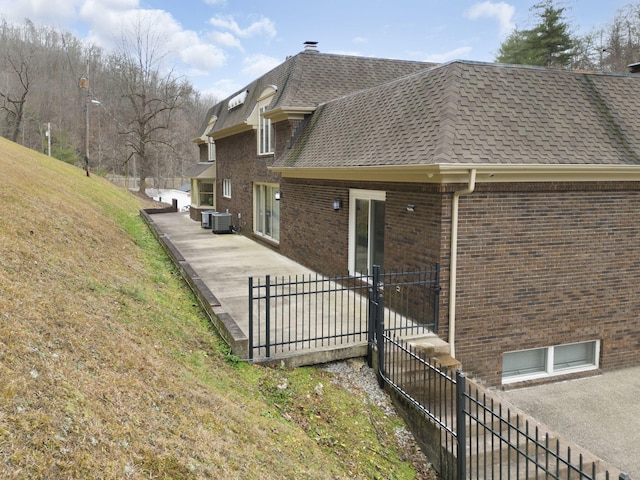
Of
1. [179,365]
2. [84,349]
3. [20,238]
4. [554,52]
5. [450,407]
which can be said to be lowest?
[450,407]

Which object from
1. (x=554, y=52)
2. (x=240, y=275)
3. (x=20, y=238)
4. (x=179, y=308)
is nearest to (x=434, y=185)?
(x=179, y=308)

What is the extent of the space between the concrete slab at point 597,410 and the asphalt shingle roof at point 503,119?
398 cm

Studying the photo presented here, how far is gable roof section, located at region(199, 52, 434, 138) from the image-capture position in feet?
48.6

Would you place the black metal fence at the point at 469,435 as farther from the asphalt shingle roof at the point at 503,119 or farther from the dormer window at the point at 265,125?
the dormer window at the point at 265,125

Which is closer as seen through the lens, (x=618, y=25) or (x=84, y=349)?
(x=84, y=349)

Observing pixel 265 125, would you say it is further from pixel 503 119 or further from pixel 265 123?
pixel 503 119

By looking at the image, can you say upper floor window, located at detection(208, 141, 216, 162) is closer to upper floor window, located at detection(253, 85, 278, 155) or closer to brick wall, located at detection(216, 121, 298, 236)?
brick wall, located at detection(216, 121, 298, 236)

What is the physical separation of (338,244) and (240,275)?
2.81 m

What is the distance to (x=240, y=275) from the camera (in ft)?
42.0

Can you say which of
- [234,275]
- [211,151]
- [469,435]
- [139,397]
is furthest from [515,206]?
[211,151]

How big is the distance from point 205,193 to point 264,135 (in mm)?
11843

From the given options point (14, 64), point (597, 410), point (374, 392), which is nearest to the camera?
point (374, 392)

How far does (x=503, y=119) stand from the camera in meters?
8.60

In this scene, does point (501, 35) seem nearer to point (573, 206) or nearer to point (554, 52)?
point (554, 52)
